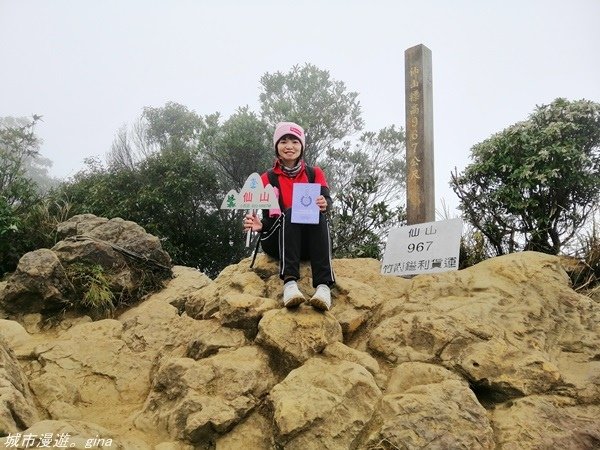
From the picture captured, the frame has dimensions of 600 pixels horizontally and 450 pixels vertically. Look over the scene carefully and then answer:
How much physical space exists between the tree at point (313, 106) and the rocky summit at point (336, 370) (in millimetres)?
8196

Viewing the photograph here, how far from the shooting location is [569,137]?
547cm

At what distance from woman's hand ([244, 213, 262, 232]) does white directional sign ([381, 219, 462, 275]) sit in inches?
48.7

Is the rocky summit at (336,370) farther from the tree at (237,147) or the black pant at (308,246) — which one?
the tree at (237,147)

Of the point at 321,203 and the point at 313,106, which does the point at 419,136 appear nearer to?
the point at 321,203

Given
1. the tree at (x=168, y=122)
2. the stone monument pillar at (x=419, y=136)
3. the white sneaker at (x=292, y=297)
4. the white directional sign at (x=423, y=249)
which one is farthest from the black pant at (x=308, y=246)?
the tree at (x=168, y=122)

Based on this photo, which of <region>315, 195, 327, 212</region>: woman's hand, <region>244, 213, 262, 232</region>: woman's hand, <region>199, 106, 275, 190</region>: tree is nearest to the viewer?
<region>315, 195, 327, 212</region>: woman's hand

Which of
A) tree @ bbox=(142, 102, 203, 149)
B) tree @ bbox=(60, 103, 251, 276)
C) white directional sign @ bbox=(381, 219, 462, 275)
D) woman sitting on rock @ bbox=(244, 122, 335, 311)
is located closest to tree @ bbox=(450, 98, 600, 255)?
white directional sign @ bbox=(381, 219, 462, 275)

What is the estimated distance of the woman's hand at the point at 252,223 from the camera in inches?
130

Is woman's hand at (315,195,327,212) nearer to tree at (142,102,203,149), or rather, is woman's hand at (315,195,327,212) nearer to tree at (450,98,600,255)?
tree at (450,98,600,255)

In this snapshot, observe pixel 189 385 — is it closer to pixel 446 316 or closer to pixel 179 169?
pixel 446 316

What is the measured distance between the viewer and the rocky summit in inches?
86.2

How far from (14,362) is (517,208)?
17.9 ft

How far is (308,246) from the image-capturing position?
3344 millimetres

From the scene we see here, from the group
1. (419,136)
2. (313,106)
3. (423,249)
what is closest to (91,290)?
(423,249)
